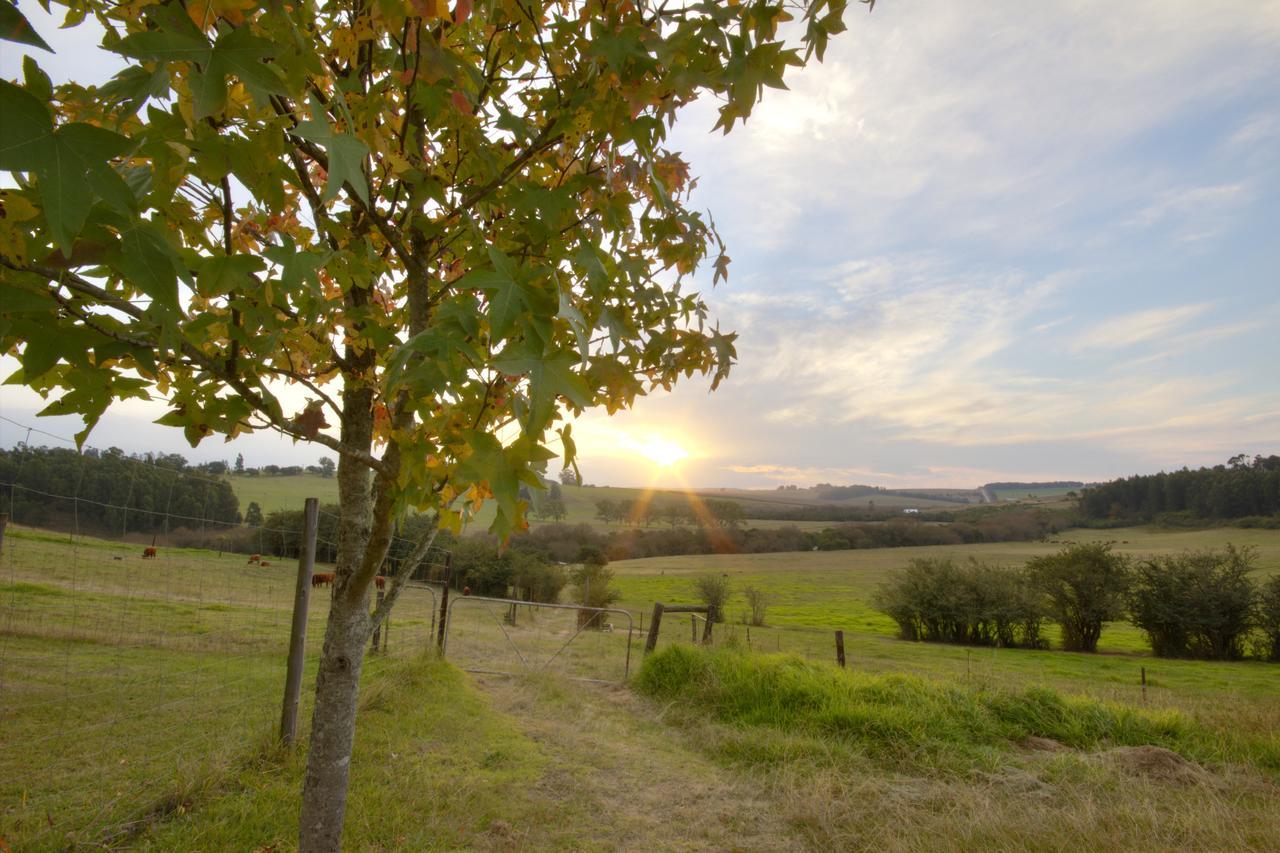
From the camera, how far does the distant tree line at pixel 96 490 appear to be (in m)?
3.96

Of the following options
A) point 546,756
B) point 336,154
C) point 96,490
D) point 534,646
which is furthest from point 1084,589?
point 336,154

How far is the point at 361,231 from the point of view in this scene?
2.28m

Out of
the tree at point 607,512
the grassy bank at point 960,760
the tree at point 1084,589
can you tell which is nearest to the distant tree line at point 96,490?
the grassy bank at point 960,760

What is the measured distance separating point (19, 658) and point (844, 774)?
896 cm

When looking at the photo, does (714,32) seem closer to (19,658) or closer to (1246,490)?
(19,658)

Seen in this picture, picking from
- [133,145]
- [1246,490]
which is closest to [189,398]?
[133,145]

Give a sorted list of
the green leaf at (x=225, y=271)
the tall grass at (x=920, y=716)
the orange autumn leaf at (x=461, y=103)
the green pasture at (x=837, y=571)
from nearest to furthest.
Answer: the green leaf at (x=225, y=271) < the orange autumn leaf at (x=461, y=103) < the tall grass at (x=920, y=716) < the green pasture at (x=837, y=571)

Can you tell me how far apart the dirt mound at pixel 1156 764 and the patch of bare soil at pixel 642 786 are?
3.26 m

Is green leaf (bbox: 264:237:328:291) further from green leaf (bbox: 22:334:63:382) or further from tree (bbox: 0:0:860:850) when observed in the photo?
green leaf (bbox: 22:334:63:382)

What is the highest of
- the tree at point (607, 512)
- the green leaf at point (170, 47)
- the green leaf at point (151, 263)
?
the tree at point (607, 512)

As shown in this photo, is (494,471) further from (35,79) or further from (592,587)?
(592,587)

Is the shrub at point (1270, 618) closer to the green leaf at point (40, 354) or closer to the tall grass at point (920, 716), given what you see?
the tall grass at point (920, 716)

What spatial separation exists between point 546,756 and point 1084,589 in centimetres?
3103

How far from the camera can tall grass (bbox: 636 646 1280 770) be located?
5.89 m
